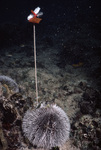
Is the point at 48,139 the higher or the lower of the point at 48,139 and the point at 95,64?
the lower

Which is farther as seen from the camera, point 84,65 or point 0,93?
point 84,65

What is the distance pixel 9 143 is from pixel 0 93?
3.61 feet

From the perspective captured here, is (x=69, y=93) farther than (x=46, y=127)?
Yes

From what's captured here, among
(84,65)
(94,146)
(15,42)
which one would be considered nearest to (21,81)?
(94,146)

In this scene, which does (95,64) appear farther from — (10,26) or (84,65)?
(10,26)

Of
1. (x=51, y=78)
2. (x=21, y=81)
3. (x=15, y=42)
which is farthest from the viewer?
(x=15, y=42)

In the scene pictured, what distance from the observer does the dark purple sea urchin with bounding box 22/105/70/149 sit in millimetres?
2230

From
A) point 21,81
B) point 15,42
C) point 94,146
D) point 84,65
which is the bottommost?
point 94,146

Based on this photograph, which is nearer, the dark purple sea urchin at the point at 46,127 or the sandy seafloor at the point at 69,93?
the dark purple sea urchin at the point at 46,127

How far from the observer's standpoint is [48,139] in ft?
7.32

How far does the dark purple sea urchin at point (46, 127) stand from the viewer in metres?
2.23

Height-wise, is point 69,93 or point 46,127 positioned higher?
point 69,93

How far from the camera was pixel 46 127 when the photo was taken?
2234 millimetres

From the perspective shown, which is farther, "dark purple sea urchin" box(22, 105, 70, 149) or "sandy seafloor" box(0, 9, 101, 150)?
"sandy seafloor" box(0, 9, 101, 150)
